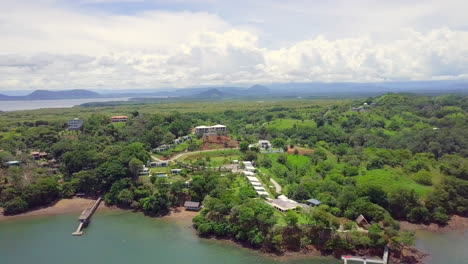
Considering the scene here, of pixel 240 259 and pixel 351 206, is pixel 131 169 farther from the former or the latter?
pixel 351 206

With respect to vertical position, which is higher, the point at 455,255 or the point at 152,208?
the point at 152,208

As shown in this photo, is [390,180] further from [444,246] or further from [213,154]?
[213,154]

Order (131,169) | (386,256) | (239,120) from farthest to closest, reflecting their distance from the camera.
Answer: (239,120), (131,169), (386,256)

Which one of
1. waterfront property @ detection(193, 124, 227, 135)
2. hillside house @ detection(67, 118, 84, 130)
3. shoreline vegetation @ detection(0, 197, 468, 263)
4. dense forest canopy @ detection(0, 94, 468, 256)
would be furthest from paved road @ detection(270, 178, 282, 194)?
hillside house @ detection(67, 118, 84, 130)

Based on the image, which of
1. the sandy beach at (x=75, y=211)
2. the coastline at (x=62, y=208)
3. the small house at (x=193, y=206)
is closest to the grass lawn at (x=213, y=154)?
the small house at (x=193, y=206)

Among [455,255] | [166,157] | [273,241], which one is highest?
[166,157]

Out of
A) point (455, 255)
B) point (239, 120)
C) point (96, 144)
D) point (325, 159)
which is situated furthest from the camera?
point (239, 120)

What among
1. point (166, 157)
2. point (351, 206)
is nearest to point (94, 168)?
point (166, 157)
